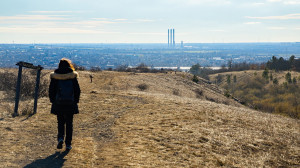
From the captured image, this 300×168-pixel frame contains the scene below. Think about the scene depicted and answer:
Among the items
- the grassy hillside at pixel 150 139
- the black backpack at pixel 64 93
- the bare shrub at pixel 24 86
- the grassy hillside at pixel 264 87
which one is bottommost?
the grassy hillside at pixel 264 87

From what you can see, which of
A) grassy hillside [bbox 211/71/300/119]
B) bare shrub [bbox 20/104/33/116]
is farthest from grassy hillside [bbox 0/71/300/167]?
grassy hillside [bbox 211/71/300/119]

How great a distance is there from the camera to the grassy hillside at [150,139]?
7.22 m

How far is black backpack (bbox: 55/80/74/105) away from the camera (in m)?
7.26

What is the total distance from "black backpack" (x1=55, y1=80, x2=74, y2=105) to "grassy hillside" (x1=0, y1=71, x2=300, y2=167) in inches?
47.0

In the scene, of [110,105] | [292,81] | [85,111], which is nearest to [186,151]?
[85,111]

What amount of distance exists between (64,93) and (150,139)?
2.98 metres

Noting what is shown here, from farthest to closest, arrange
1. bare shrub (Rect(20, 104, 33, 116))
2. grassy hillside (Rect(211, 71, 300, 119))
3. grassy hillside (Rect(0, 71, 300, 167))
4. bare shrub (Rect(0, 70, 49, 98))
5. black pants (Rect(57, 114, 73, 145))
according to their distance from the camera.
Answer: grassy hillside (Rect(211, 71, 300, 119)) < bare shrub (Rect(0, 70, 49, 98)) < bare shrub (Rect(20, 104, 33, 116)) < black pants (Rect(57, 114, 73, 145)) < grassy hillside (Rect(0, 71, 300, 167))

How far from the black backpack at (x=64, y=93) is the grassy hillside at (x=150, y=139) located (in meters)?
1.19

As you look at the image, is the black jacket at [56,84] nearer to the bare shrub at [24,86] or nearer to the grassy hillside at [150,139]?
the grassy hillside at [150,139]

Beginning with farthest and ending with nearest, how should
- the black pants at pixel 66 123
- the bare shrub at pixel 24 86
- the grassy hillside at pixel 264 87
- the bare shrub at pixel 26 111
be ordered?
1. the grassy hillside at pixel 264 87
2. the bare shrub at pixel 24 86
3. the bare shrub at pixel 26 111
4. the black pants at pixel 66 123

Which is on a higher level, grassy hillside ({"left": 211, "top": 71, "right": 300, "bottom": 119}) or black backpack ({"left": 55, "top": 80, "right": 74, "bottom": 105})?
black backpack ({"left": 55, "top": 80, "right": 74, "bottom": 105})

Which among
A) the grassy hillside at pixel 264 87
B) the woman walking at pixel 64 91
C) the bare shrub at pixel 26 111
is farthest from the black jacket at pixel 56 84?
the grassy hillside at pixel 264 87

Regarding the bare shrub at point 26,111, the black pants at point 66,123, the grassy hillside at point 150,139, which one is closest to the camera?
the grassy hillside at point 150,139

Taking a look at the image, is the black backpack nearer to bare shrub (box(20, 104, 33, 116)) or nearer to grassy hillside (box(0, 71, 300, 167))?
grassy hillside (box(0, 71, 300, 167))
